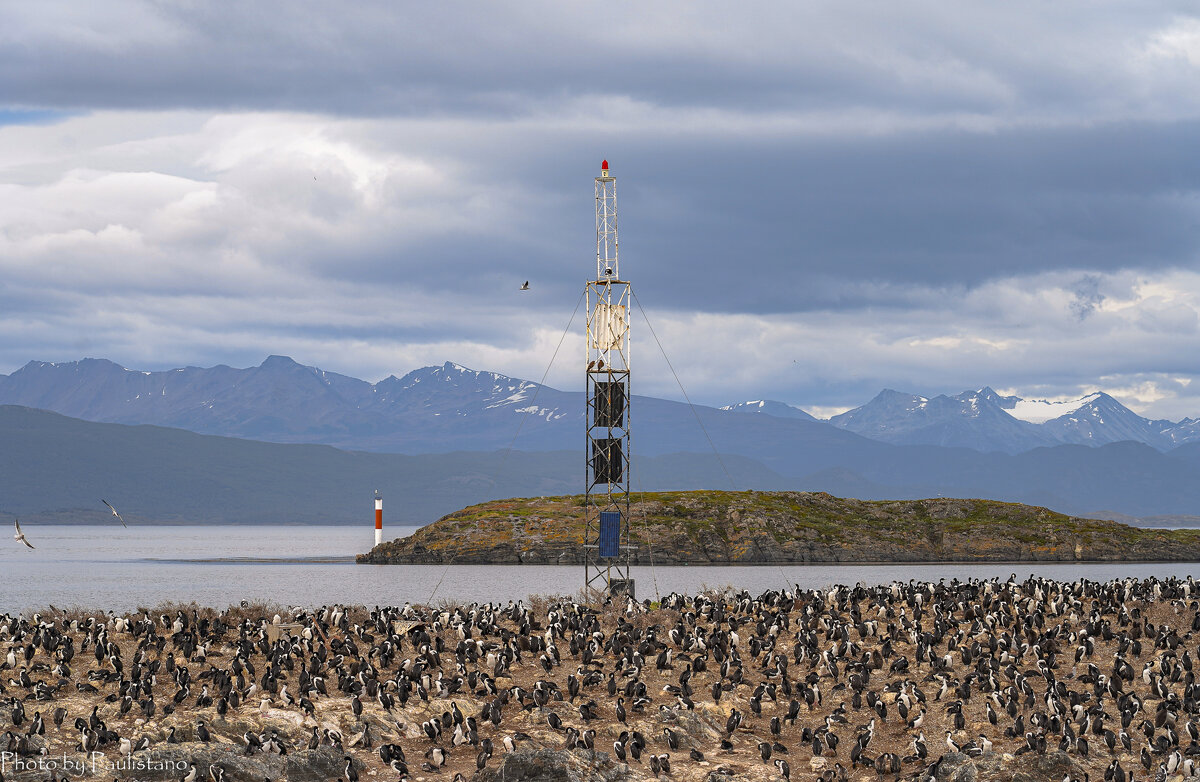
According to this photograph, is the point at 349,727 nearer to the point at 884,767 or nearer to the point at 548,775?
the point at 548,775

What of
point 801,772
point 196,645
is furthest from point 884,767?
point 196,645

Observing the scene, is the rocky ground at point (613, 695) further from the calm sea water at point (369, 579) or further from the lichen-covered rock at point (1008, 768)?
the calm sea water at point (369, 579)

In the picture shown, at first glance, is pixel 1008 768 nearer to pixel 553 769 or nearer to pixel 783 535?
pixel 553 769

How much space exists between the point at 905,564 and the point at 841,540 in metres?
8.16

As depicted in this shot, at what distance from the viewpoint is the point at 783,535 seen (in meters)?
155

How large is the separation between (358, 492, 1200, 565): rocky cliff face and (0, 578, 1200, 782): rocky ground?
10633 centimetres

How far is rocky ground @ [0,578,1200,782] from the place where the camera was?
29.8 meters

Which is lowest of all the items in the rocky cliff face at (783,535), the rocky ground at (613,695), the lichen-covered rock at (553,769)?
the lichen-covered rock at (553,769)

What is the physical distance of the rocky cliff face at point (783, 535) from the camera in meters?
152

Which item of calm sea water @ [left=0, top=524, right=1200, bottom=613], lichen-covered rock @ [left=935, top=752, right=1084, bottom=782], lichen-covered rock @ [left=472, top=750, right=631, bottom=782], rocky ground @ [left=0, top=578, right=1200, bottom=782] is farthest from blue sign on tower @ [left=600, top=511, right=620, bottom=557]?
calm sea water @ [left=0, top=524, right=1200, bottom=613]

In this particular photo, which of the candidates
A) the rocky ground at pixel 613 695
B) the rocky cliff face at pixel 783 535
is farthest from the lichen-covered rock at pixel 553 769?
the rocky cliff face at pixel 783 535

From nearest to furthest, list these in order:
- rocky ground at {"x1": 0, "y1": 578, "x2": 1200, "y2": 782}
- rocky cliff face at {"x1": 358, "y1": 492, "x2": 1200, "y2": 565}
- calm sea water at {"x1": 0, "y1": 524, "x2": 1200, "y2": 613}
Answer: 1. rocky ground at {"x1": 0, "y1": 578, "x2": 1200, "y2": 782}
2. calm sea water at {"x1": 0, "y1": 524, "x2": 1200, "y2": 613}
3. rocky cliff face at {"x1": 358, "y1": 492, "x2": 1200, "y2": 565}

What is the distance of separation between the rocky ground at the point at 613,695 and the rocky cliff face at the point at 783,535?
349ft

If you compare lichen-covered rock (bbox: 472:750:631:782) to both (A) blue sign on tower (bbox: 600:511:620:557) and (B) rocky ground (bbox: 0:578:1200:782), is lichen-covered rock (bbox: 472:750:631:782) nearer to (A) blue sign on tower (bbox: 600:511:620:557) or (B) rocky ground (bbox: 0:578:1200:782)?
(B) rocky ground (bbox: 0:578:1200:782)
